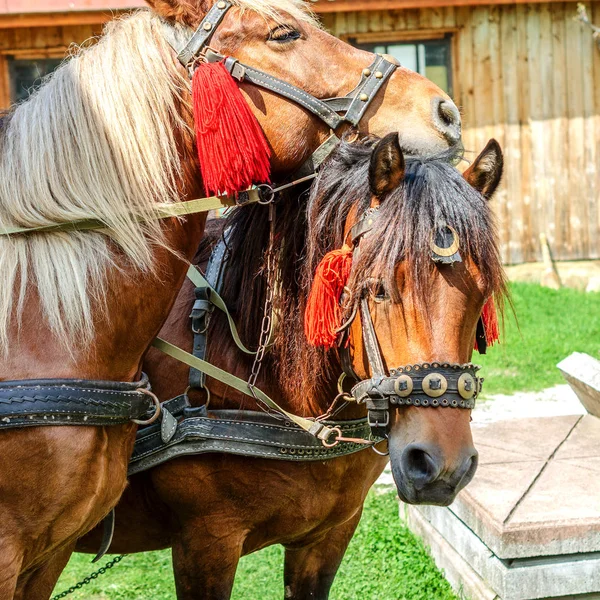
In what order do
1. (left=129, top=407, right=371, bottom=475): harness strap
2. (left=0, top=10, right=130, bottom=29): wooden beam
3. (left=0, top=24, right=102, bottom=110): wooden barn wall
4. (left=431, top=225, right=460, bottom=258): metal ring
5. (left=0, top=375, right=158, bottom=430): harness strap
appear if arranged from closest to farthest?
(left=0, top=375, right=158, bottom=430): harness strap → (left=431, top=225, right=460, bottom=258): metal ring → (left=129, top=407, right=371, bottom=475): harness strap → (left=0, top=10, right=130, bottom=29): wooden beam → (left=0, top=24, right=102, bottom=110): wooden barn wall

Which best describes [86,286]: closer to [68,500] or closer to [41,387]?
[41,387]

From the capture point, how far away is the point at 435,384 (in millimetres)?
1978

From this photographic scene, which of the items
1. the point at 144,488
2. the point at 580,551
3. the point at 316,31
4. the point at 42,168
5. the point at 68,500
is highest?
the point at 316,31

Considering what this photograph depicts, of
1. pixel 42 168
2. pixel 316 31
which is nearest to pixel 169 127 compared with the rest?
pixel 42 168

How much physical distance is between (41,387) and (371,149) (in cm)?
106

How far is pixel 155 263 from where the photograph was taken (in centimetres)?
215

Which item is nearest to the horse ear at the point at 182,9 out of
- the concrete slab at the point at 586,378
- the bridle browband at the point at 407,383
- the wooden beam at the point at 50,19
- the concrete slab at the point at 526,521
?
the bridle browband at the point at 407,383

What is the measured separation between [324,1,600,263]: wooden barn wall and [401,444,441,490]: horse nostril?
26.5 ft

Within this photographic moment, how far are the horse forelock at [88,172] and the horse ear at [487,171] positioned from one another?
79cm

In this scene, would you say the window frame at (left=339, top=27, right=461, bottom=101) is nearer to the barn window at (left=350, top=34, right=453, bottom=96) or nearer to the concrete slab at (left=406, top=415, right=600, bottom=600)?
the barn window at (left=350, top=34, right=453, bottom=96)

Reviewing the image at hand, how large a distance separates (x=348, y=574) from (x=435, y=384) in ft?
7.73

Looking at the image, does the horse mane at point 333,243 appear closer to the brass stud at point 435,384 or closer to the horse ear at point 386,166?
the horse ear at point 386,166

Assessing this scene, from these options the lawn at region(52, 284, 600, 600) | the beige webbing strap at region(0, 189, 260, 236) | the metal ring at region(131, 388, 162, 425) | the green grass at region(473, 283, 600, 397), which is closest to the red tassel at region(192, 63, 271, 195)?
the beige webbing strap at region(0, 189, 260, 236)

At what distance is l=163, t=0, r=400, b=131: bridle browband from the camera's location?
2.18 meters
